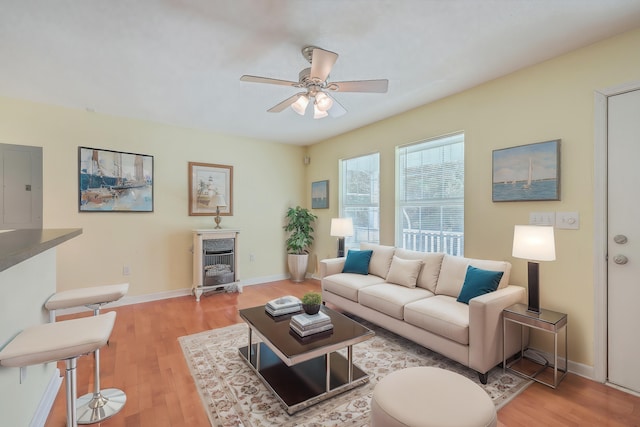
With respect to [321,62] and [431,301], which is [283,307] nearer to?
[431,301]

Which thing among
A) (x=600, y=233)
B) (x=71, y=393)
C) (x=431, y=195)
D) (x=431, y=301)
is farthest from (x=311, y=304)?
(x=600, y=233)

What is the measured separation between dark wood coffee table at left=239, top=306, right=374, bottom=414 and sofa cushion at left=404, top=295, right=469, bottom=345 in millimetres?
609

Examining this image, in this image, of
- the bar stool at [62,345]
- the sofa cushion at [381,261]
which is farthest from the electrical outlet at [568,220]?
the bar stool at [62,345]

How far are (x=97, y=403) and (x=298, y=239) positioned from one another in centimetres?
358

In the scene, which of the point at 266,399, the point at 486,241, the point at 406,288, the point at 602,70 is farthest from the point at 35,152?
the point at 602,70

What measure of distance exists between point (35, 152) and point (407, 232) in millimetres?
4650

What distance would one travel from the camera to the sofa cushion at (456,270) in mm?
2617

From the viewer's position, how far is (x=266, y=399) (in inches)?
78.5

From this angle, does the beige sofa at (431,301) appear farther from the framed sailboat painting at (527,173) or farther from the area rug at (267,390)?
the framed sailboat painting at (527,173)

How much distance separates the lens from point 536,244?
86.5 inches

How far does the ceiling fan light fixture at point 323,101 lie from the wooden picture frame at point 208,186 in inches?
112

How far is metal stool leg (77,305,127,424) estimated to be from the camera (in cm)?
180

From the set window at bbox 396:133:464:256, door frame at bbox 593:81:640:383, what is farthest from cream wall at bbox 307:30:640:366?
window at bbox 396:133:464:256

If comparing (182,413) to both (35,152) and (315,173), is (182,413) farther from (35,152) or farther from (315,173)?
(315,173)
